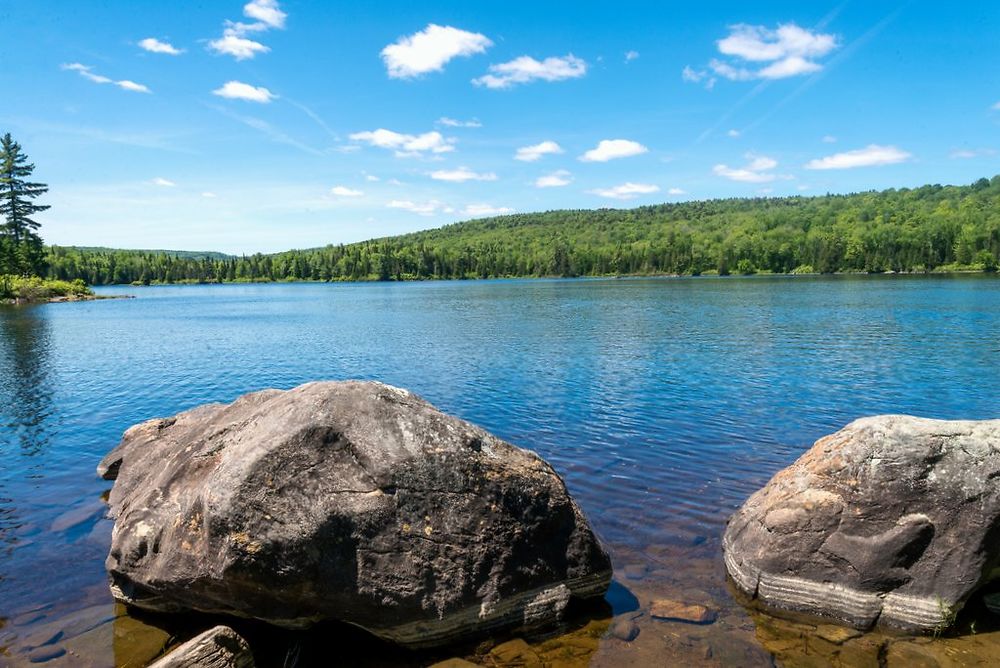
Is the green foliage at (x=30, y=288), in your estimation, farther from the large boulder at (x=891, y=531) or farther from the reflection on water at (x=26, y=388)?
the large boulder at (x=891, y=531)

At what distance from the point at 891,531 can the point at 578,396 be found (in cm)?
1797

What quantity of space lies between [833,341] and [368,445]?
43701 millimetres

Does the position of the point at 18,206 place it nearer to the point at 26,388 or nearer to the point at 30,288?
the point at 30,288

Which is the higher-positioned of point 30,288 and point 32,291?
point 30,288

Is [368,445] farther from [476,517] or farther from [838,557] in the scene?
[838,557]

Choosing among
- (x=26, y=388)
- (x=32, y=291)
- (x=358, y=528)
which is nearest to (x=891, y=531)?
(x=358, y=528)

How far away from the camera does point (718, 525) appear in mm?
13836

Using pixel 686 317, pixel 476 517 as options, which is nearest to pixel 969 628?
pixel 476 517

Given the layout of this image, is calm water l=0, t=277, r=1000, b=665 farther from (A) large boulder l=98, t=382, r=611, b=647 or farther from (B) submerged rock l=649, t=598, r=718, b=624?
(A) large boulder l=98, t=382, r=611, b=647

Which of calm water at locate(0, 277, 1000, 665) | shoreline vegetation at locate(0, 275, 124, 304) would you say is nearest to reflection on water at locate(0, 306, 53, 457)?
calm water at locate(0, 277, 1000, 665)

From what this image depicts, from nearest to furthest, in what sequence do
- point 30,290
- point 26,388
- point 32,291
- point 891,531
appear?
point 891,531, point 26,388, point 30,290, point 32,291

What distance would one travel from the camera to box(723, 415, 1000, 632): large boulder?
970 centimetres

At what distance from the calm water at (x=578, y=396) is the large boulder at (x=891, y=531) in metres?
1.37

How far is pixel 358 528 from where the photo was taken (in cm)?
899
